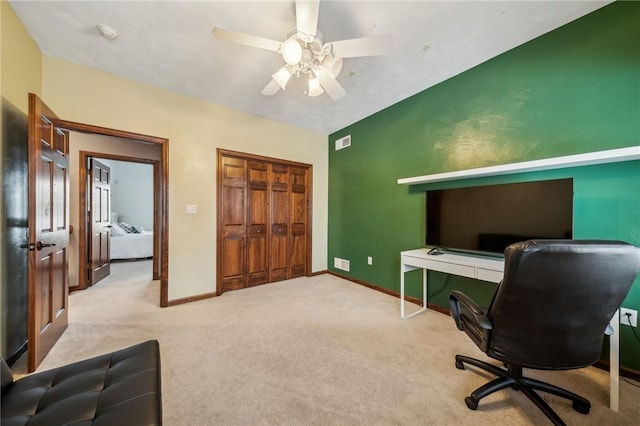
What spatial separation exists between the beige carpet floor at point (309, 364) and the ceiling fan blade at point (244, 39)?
2325 millimetres

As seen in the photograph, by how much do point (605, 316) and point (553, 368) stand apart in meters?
0.36

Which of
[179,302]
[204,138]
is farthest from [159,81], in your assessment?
[179,302]

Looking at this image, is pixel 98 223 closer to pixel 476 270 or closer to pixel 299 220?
pixel 299 220

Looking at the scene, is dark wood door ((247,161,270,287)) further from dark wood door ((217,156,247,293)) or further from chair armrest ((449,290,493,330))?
chair armrest ((449,290,493,330))

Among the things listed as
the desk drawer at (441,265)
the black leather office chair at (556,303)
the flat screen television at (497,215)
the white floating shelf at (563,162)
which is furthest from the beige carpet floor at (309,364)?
the white floating shelf at (563,162)

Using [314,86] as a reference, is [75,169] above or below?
below

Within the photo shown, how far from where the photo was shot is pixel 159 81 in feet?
8.85

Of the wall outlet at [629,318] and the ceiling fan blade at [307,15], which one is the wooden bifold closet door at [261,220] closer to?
the ceiling fan blade at [307,15]

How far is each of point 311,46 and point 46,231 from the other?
250 centimetres

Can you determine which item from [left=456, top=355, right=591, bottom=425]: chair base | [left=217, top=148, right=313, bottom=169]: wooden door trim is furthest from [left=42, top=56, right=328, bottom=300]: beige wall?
[left=456, top=355, right=591, bottom=425]: chair base

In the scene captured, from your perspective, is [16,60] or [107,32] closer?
[16,60]

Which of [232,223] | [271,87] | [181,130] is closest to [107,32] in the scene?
[181,130]

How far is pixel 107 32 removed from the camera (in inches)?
76.6

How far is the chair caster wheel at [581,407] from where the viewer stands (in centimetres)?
135
